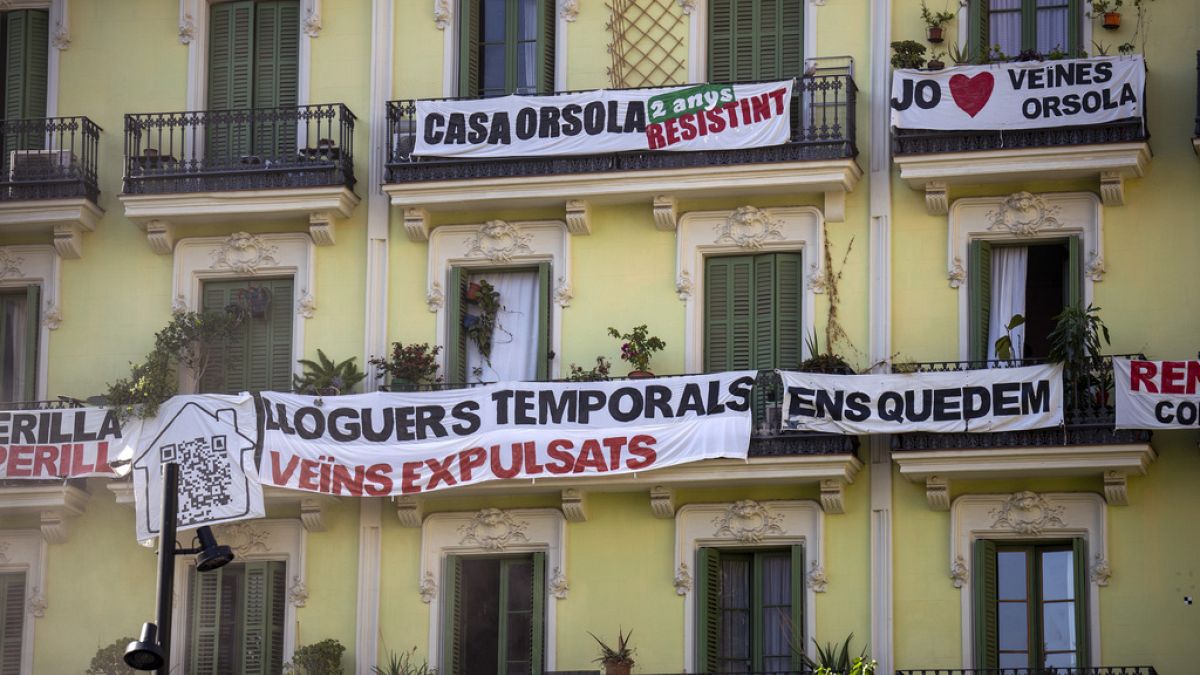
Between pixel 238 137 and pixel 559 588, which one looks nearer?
pixel 559 588

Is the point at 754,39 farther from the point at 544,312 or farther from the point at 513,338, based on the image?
the point at 513,338

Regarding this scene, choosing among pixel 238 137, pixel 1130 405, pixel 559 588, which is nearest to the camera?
pixel 1130 405

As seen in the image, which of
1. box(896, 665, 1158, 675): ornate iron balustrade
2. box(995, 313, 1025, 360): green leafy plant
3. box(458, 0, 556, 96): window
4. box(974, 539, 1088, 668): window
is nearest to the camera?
box(896, 665, 1158, 675): ornate iron balustrade

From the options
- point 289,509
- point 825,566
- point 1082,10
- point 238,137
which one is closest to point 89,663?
point 289,509

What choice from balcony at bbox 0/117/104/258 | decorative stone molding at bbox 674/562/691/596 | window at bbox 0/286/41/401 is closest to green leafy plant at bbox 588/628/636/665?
decorative stone molding at bbox 674/562/691/596

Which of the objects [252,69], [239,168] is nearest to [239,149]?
[239,168]

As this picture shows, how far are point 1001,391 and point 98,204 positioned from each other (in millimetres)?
12796

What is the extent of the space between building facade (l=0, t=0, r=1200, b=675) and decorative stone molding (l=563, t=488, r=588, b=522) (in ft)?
0.14

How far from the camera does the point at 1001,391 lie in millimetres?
30469

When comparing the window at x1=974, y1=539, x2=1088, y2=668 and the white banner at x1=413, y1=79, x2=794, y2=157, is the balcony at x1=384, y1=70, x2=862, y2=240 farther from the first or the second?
the window at x1=974, y1=539, x2=1088, y2=668

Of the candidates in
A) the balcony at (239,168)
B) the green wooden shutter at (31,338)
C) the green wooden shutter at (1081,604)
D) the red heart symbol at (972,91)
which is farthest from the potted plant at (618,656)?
the green wooden shutter at (31,338)

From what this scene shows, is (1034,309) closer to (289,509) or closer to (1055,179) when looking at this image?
(1055,179)

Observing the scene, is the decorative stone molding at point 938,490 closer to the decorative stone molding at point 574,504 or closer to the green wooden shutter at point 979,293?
the green wooden shutter at point 979,293

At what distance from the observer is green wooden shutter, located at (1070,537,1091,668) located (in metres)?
30.2
